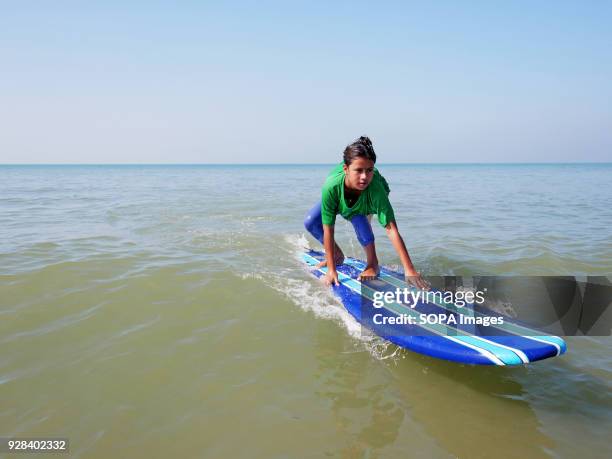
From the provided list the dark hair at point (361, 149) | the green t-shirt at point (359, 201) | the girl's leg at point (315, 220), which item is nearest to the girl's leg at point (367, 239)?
the green t-shirt at point (359, 201)

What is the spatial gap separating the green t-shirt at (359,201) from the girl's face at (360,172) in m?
0.23

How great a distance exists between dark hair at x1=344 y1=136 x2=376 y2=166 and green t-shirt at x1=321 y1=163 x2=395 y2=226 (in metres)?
0.46

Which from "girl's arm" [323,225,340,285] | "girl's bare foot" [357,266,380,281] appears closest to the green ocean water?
"girl's arm" [323,225,340,285]

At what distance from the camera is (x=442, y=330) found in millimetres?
3518

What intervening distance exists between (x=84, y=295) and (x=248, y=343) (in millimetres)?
2414

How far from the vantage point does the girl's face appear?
12.3ft

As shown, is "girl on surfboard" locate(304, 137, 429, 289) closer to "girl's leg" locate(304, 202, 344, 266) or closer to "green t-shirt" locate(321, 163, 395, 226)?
"green t-shirt" locate(321, 163, 395, 226)

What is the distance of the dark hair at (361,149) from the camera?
3.71 m

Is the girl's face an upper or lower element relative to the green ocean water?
upper

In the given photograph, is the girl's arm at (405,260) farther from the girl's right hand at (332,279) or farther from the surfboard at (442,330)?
the girl's right hand at (332,279)

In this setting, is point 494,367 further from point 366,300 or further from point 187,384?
point 187,384

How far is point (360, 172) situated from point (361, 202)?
59cm

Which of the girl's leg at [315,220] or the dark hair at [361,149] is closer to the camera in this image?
the dark hair at [361,149]

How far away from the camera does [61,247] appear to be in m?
6.95
